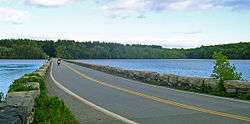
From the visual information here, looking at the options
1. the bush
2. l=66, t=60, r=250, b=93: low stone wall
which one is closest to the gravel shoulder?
the bush

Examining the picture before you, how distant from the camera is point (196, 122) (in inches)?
439

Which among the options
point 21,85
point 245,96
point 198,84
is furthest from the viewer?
point 198,84

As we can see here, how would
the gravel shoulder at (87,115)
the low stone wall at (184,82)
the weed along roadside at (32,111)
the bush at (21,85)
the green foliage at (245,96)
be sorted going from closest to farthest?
the weed along roadside at (32,111) < the gravel shoulder at (87,115) < the bush at (21,85) < the green foliage at (245,96) < the low stone wall at (184,82)

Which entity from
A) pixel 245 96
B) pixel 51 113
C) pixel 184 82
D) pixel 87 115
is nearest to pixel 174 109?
pixel 87 115

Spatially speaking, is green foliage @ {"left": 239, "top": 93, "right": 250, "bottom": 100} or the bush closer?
the bush

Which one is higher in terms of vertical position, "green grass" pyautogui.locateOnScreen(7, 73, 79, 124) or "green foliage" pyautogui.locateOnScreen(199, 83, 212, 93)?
"green grass" pyautogui.locateOnScreen(7, 73, 79, 124)

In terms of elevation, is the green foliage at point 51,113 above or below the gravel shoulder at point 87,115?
above

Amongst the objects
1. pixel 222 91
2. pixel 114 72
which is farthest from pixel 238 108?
pixel 114 72

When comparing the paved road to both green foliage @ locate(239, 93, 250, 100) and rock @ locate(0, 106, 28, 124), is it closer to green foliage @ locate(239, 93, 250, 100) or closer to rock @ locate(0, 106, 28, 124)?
green foliage @ locate(239, 93, 250, 100)

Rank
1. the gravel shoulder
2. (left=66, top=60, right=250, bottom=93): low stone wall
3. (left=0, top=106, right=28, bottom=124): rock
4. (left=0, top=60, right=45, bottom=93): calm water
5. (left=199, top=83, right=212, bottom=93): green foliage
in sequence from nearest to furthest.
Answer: (left=0, top=106, right=28, bottom=124): rock, the gravel shoulder, (left=66, top=60, right=250, bottom=93): low stone wall, (left=199, top=83, right=212, bottom=93): green foliage, (left=0, top=60, right=45, bottom=93): calm water

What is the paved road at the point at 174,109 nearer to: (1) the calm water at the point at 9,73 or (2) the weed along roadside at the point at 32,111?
(2) the weed along roadside at the point at 32,111

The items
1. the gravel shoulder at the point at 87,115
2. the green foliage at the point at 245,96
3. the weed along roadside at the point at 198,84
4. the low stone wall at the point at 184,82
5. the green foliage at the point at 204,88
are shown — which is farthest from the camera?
the green foliage at the point at 204,88

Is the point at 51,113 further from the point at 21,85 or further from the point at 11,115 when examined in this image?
the point at 21,85

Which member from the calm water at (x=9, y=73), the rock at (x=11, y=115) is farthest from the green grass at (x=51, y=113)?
the calm water at (x=9, y=73)
